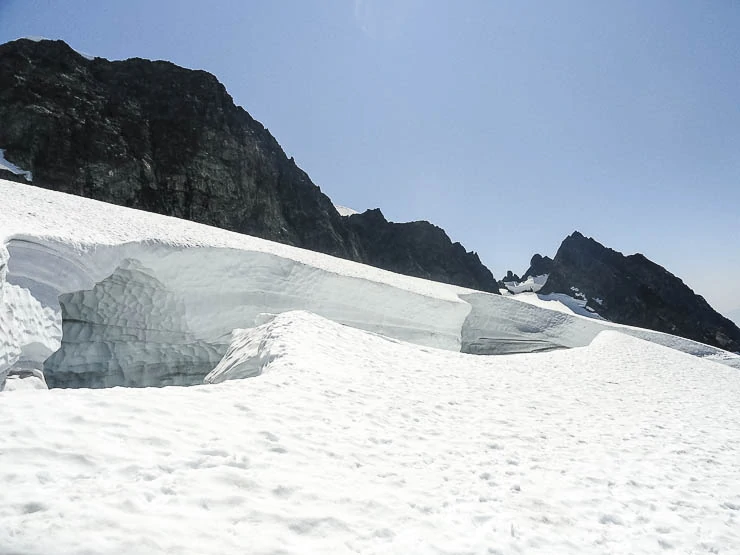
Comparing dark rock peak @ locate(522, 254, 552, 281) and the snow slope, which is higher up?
dark rock peak @ locate(522, 254, 552, 281)

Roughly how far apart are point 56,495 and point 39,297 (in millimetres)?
6312

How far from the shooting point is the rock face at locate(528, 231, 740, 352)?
56.7 metres

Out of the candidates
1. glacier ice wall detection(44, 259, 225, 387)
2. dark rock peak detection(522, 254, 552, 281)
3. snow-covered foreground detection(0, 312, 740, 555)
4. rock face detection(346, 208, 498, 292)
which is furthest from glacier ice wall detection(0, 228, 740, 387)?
dark rock peak detection(522, 254, 552, 281)

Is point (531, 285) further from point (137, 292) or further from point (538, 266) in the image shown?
point (137, 292)

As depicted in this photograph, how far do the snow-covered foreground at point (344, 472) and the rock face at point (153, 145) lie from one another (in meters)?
30.7

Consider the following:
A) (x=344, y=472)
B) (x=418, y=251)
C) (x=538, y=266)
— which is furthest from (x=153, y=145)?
(x=538, y=266)

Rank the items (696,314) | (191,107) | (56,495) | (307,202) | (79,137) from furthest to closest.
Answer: (696,314)
(307,202)
(191,107)
(79,137)
(56,495)

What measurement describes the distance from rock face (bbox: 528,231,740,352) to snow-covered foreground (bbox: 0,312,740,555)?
200 ft

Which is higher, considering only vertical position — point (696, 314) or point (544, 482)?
point (696, 314)

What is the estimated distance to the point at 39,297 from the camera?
23.0 feet

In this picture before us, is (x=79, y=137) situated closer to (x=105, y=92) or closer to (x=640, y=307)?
(x=105, y=92)

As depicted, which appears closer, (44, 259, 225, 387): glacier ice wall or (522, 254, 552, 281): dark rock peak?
(44, 259, 225, 387): glacier ice wall

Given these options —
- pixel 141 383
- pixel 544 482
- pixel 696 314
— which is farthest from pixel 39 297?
pixel 696 314

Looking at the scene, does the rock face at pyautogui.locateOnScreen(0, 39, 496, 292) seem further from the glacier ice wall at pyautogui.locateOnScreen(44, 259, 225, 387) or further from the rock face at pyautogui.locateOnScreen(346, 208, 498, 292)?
the glacier ice wall at pyautogui.locateOnScreen(44, 259, 225, 387)
